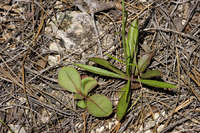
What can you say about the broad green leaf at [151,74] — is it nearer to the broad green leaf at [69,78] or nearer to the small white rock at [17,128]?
the broad green leaf at [69,78]

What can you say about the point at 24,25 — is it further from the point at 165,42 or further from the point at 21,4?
the point at 165,42

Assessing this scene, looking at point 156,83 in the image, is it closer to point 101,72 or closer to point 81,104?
point 101,72

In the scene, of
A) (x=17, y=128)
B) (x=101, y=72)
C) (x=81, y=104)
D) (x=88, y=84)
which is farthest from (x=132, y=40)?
(x=17, y=128)

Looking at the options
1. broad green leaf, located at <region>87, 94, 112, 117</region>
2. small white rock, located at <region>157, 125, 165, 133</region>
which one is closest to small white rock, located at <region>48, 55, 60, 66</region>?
broad green leaf, located at <region>87, 94, 112, 117</region>

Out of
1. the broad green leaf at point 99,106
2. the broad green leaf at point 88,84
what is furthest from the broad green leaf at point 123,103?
the broad green leaf at point 88,84

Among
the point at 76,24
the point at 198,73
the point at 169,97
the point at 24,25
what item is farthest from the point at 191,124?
the point at 24,25
